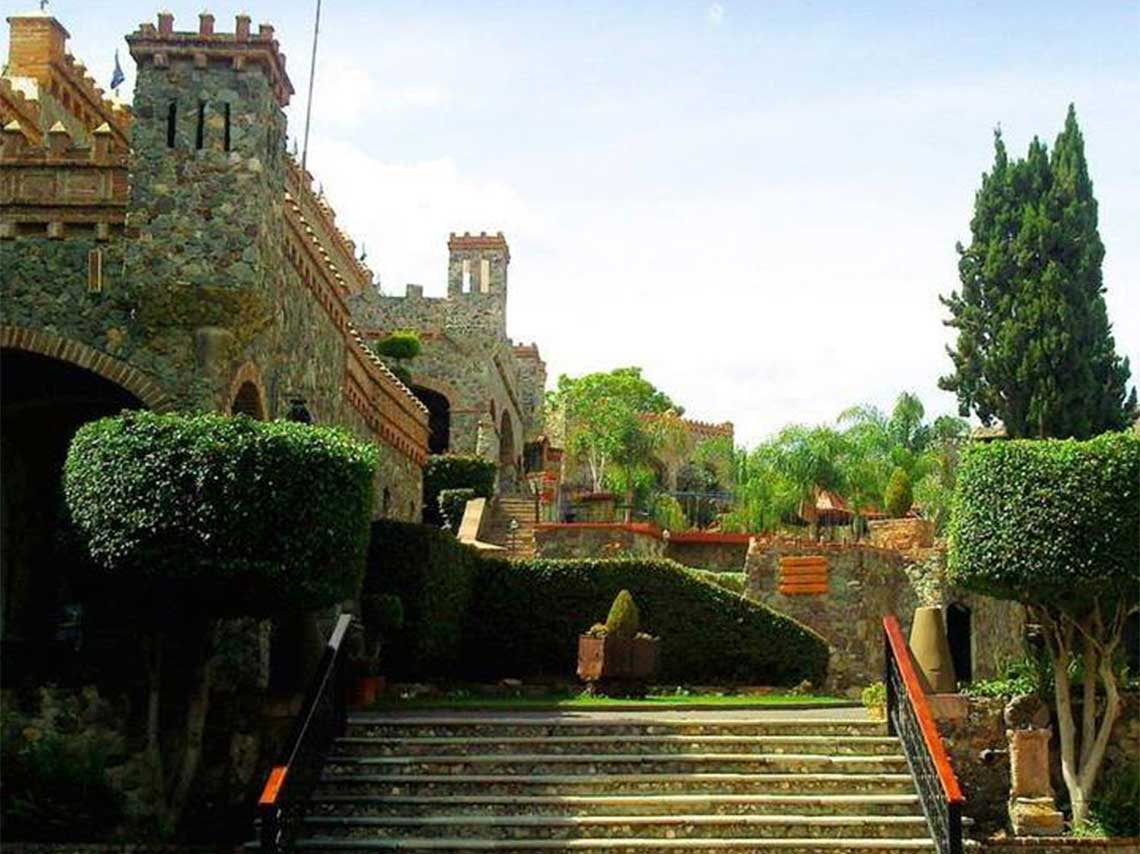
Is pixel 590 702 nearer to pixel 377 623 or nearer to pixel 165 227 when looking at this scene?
pixel 377 623

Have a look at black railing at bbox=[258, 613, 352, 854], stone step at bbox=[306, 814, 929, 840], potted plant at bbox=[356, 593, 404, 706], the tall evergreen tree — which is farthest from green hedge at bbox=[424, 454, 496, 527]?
stone step at bbox=[306, 814, 929, 840]

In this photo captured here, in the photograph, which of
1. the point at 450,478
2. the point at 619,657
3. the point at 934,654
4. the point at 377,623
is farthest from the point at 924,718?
the point at 450,478

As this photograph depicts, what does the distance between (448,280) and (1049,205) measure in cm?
1874

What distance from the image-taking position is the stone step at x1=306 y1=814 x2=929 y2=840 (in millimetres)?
15602

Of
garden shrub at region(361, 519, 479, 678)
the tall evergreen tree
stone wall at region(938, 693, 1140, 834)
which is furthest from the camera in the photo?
the tall evergreen tree

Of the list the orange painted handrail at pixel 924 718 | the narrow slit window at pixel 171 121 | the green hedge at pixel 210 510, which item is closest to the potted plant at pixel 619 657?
the orange painted handrail at pixel 924 718

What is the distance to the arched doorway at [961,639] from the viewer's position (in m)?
34.0

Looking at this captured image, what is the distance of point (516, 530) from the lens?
34844 mm

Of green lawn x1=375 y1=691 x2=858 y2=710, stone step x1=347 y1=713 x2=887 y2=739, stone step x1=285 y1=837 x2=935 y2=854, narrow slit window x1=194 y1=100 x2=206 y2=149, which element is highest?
narrow slit window x1=194 y1=100 x2=206 y2=149

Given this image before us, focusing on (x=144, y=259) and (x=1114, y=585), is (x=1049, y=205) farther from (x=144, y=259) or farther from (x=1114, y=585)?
(x=144, y=259)

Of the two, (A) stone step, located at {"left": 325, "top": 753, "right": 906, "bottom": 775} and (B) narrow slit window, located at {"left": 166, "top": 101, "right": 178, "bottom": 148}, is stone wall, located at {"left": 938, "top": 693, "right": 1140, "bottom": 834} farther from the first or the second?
(B) narrow slit window, located at {"left": 166, "top": 101, "right": 178, "bottom": 148}

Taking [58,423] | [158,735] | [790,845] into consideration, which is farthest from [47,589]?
[790,845]

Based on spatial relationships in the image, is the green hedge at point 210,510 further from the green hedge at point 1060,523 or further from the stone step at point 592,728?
the green hedge at point 1060,523

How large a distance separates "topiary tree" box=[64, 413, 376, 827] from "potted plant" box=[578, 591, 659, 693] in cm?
612
